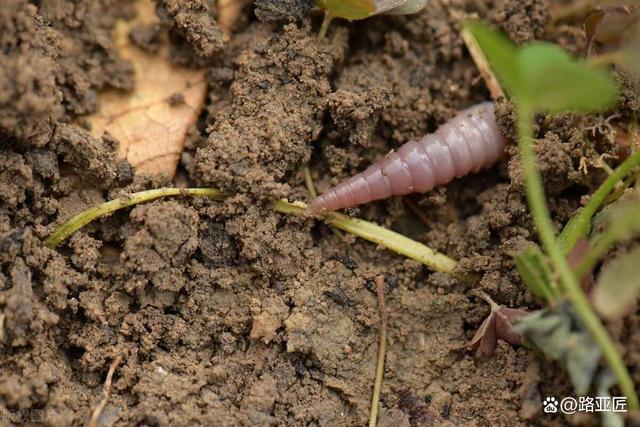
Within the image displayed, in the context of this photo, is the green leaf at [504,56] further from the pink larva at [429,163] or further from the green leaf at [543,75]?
the pink larva at [429,163]

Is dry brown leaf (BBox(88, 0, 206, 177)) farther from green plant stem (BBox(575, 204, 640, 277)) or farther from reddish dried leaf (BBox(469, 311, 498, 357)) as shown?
green plant stem (BBox(575, 204, 640, 277))

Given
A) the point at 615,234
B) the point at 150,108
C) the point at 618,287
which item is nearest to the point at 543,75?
the point at 615,234

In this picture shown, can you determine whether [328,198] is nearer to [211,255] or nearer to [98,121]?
[211,255]

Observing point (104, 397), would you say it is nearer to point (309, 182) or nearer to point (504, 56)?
point (309, 182)

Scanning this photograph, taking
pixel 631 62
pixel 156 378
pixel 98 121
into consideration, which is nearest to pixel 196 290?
pixel 156 378

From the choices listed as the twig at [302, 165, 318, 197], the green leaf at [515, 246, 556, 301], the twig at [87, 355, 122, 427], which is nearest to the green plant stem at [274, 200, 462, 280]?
the twig at [302, 165, 318, 197]
